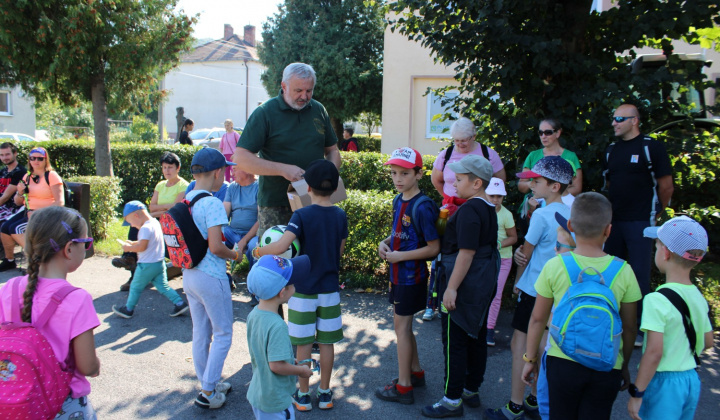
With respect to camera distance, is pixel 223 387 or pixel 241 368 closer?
pixel 223 387

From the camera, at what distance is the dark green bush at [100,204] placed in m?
8.62

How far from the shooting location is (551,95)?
565 centimetres

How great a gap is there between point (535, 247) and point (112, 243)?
7415mm

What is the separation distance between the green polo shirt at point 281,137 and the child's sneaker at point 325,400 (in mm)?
1533

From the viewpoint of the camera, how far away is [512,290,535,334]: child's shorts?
3584 millimetres

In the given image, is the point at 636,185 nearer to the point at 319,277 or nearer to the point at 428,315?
the point at 428,315

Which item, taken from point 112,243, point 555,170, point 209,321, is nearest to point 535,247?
point 555,170

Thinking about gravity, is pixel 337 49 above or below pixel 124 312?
above

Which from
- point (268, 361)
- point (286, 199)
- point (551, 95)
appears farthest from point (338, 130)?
point (268, 361)

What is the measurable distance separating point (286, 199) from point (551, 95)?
3.39m

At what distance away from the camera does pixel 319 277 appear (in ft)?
11.8

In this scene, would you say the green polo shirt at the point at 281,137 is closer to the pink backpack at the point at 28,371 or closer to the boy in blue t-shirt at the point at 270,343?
the boy in blue t-shirt at the point at 270,343

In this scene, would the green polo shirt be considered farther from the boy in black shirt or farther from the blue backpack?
the blue backpack

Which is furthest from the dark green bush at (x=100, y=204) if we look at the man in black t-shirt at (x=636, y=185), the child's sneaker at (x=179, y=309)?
the man in black t-shirt at (x=636, y=185)
